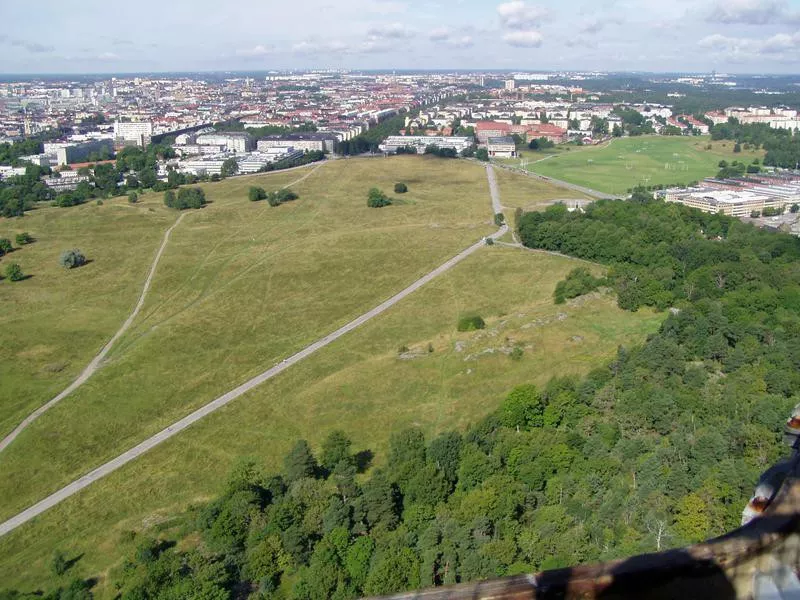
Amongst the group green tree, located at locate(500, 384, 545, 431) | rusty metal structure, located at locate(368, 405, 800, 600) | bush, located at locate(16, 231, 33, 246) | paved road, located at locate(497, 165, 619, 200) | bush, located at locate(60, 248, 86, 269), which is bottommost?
green tree, located at locate(500, 384, 545, 431)

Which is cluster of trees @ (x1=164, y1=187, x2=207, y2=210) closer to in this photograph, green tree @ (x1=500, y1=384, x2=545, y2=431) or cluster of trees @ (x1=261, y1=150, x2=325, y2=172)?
cluster of trees @ (x1=261, y1=150, x2=325, y2=172)

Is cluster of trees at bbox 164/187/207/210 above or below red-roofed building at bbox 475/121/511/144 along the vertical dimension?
below

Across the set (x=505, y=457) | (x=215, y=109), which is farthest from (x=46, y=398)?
(x=215, y=109)

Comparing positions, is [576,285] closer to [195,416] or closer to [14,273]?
[195,416]

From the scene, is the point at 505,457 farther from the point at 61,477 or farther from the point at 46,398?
the point at 46,398

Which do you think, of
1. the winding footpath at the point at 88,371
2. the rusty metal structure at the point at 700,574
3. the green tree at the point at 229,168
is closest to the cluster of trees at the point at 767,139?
the green tree at the point at 229,168

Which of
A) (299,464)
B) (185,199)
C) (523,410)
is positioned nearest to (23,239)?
(185,199)


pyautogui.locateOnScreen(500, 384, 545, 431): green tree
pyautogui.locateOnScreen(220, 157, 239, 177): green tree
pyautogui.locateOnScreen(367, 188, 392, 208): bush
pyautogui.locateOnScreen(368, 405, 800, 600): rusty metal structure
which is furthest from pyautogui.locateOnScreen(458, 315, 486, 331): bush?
pyautogui.locateOnScreen(220, 157, 239, 177): green tree
